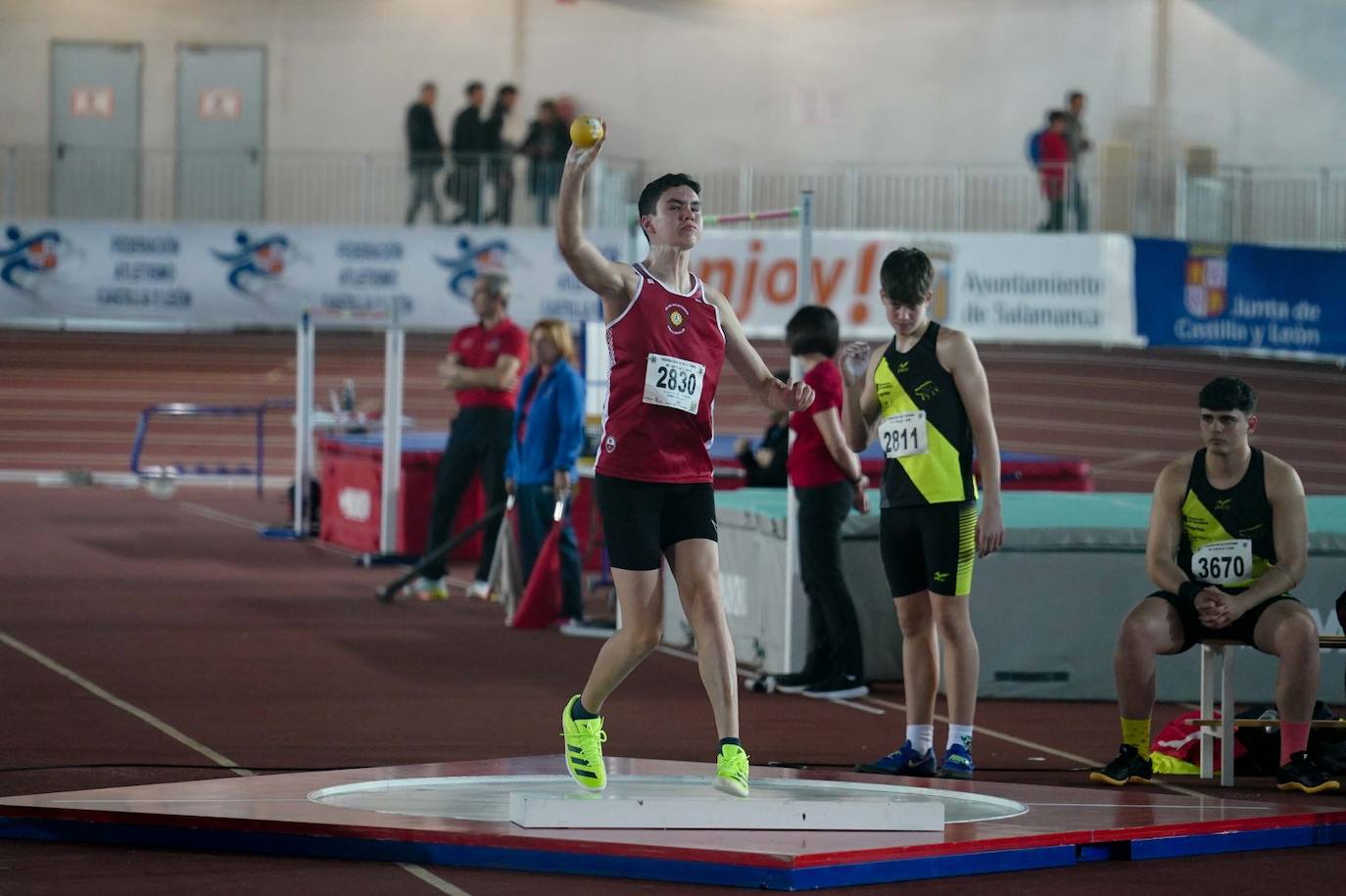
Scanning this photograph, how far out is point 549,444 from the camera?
1073cm

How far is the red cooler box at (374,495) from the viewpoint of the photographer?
45.1 feet

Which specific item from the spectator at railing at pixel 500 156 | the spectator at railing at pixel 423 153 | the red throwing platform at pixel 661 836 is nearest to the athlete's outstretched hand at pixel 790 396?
the red throwing platform at pixel 661 836

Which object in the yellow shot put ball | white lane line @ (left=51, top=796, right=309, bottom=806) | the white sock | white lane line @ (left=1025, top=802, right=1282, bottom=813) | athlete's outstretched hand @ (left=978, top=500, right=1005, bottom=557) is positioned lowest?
white lane line @ (left=1025, top=802, right=1282, bottom=813)

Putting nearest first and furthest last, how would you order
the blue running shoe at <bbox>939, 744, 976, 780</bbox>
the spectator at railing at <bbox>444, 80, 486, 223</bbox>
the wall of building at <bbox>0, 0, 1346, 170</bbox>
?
the blue running shoe at <bbox>939, 744, 976, 780</bbox> < the spectator at railing at <bbox>444, 80, 486, 223</bbox> < the wall of building at <bbox>0, 0, 1346, 170</bbox>

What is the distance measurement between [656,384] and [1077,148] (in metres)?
19.3

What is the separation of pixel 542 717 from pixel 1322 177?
17.6 meters

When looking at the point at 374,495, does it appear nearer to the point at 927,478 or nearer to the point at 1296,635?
the point at 927,478

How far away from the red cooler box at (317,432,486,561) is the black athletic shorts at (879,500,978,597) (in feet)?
21.6

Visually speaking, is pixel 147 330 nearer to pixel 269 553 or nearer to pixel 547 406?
pixel 269 553

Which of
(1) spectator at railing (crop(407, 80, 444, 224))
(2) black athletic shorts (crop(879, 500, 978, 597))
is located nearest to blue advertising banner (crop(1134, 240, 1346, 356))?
(1) spectator at railing (crop(407, 80, 444, 224))

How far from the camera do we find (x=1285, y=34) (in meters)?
26.2

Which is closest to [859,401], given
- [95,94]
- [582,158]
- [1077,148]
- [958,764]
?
[958,764]

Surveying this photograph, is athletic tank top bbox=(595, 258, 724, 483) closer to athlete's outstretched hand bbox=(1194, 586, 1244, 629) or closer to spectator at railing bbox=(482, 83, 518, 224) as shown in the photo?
athlete's outstretched hand bbox=(1194, 586, 1244, 629)

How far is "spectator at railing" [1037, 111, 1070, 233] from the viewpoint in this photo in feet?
74.1
